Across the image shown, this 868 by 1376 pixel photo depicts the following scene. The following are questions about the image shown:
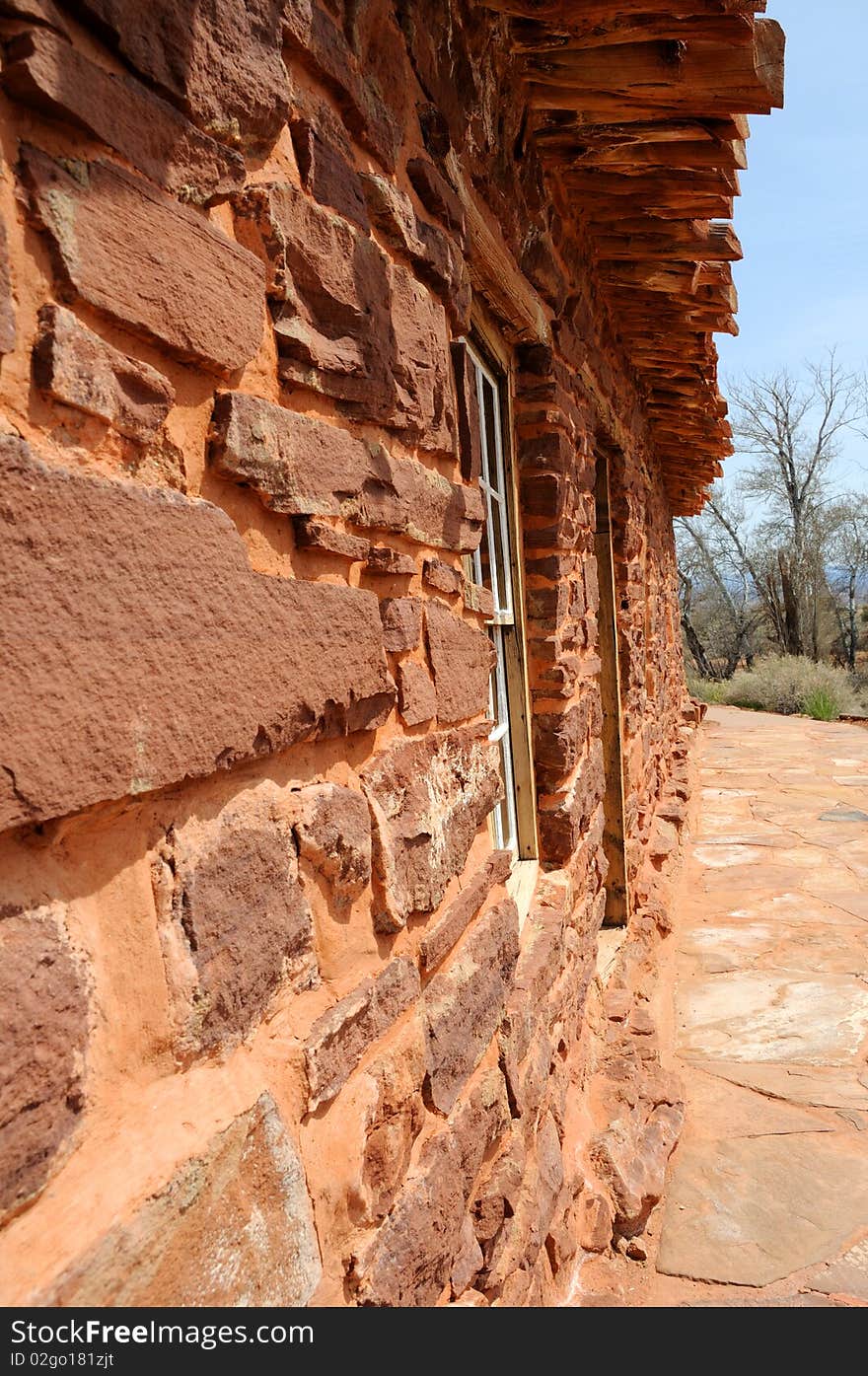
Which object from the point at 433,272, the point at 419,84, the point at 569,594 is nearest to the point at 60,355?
the point at 433,272

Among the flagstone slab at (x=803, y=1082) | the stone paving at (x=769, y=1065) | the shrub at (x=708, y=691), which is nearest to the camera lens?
the stone paving at (x=769, y=1065)

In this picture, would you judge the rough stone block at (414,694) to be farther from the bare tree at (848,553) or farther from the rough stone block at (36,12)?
the bare tree at (848,553)

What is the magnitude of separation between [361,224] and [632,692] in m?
4.07

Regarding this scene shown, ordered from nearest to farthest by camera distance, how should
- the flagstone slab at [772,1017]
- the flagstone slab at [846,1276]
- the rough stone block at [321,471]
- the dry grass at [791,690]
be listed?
the rough stone block at [321,471]
the flagstone slab at [846,1276]
the flagstone slab at [772,1017]
the dry grass at [791,690]

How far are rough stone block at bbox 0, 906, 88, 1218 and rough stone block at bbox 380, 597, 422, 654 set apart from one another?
76cm

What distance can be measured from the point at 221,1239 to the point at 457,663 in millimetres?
1086

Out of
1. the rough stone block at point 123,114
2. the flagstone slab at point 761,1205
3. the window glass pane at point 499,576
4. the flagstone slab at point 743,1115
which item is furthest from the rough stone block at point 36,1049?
the flagstone slab at point 743,1115

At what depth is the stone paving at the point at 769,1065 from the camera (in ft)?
8.09

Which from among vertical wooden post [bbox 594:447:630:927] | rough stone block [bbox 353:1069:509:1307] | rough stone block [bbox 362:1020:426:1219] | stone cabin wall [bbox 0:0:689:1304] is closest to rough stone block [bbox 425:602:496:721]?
stone cabin wall [bbox 0:0:689:1304]

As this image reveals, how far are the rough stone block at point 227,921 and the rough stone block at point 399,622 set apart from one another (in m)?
0.45

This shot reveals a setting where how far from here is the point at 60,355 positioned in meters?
0.80

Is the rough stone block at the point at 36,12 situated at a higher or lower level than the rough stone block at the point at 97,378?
higher

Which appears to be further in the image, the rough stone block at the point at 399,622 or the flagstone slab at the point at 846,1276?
the flagstone slab at the point at 846,1276
